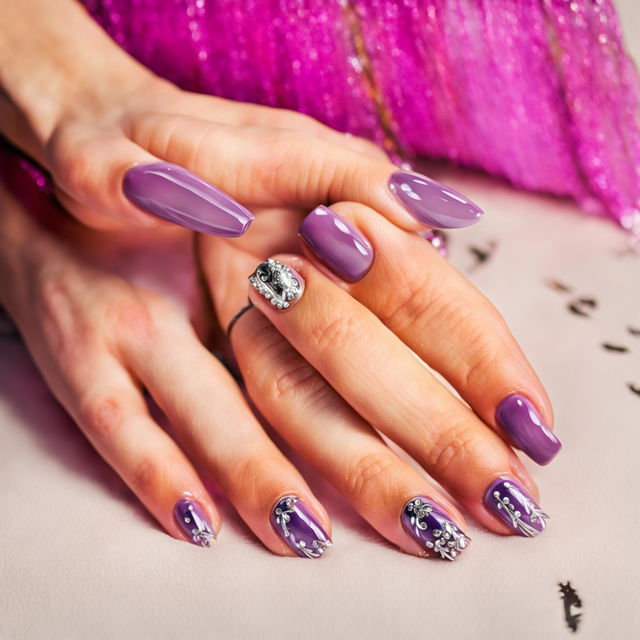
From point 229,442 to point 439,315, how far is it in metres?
0.17

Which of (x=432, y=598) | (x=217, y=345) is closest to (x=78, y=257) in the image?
(x=217, y=345)

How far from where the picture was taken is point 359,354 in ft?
1.95

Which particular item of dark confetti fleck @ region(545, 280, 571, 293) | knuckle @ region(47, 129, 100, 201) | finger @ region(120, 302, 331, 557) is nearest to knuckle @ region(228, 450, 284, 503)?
finger @ region(120, 302, 331, 557)

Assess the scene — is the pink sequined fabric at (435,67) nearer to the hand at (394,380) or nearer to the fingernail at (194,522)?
the hand at (394,380)

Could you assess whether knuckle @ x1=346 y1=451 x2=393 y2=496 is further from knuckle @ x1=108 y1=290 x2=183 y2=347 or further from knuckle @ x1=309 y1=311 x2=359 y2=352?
knuckle @ x1=108 y1=290 x2=183 y2=347

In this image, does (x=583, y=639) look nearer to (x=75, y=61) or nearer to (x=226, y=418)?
(x=226, y=418)

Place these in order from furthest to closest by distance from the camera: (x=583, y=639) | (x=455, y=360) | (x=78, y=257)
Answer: (x=78, y=257)
(x=455, y=360)
(x=583, y=639)

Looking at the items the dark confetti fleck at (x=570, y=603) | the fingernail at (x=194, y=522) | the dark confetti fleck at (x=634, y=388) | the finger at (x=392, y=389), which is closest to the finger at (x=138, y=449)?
the fingernail at (x=194, y=522)

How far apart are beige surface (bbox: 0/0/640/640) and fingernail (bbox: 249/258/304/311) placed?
137 mm

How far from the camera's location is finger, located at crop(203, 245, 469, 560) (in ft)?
1.83

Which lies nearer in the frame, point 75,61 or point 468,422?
point 468,422

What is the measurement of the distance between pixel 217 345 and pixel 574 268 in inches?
14.4

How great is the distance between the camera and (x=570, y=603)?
20.4 inches

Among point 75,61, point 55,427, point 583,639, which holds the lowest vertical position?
point 55,427
